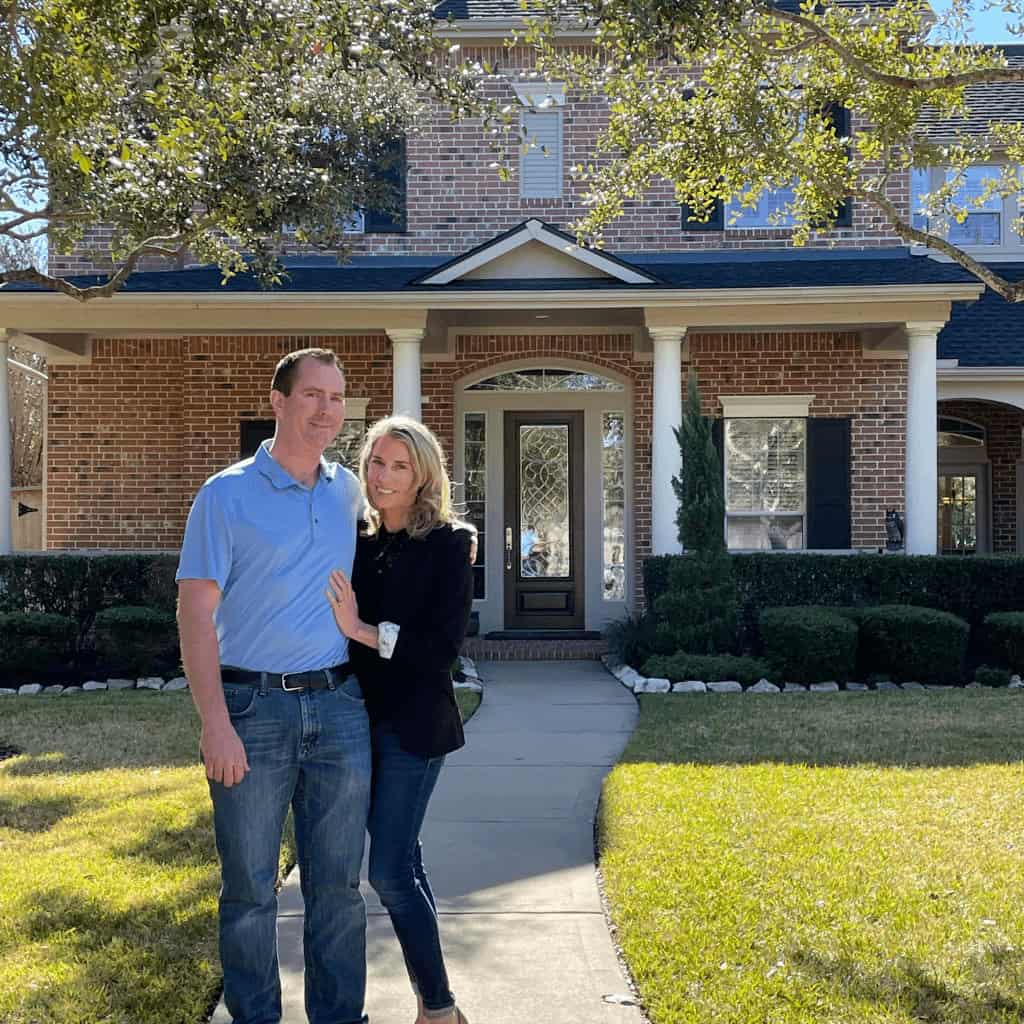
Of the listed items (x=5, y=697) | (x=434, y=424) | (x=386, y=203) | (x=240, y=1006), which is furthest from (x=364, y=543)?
(x=434, y=424)

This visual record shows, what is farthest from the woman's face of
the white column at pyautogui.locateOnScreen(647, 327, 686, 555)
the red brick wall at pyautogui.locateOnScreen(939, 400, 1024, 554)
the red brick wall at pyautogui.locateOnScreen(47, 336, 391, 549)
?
the red brick wall at pyautogui.locateOnScreen(939, 400, 1024, 554)

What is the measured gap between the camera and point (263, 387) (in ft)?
46.1

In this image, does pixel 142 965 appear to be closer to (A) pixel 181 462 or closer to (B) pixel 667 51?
(B) pixel 667 51

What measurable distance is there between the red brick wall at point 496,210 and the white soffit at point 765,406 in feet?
5.89

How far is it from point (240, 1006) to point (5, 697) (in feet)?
27.7

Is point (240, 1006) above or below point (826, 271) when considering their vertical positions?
below

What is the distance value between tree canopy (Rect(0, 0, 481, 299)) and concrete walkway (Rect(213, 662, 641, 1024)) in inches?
136

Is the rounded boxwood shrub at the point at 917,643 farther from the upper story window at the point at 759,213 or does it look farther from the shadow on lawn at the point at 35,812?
the shadow on lawn at the point at 35,812

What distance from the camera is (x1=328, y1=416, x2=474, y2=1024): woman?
3332 millimetres

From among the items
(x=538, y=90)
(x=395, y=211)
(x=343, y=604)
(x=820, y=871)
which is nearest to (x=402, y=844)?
(x=343, y=604)

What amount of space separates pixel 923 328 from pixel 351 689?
10214mm

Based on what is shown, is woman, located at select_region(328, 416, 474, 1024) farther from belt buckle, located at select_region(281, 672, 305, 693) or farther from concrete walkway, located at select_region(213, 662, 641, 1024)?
concrete walkway, located at select_region(213, 662, 641, 1024)

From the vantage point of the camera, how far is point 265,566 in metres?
3.19

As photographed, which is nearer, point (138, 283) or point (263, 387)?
point (138, 283)
